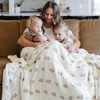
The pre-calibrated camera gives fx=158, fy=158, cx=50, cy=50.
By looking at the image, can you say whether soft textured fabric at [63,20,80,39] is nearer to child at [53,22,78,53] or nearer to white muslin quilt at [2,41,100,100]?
child at [53,22,78,53]

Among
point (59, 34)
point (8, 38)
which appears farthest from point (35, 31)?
point (8, 38)

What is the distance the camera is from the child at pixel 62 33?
6.57 ft

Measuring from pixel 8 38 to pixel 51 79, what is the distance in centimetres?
108

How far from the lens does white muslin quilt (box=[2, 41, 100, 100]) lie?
139cm

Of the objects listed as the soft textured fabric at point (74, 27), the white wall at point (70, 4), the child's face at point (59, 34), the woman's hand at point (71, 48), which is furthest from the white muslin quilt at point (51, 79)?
the white wall at point (70, 4)

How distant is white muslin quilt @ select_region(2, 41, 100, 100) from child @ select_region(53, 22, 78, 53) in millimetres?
421

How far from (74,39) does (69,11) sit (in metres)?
2.72

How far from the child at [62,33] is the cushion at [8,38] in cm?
60

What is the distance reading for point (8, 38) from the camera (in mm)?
2236

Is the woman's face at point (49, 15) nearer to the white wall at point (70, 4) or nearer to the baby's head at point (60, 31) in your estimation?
the baby's head at point (60, 31)

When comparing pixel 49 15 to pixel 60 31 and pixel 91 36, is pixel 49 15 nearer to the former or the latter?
pixel 60 31

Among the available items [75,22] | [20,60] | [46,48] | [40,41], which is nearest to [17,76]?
[20,60]

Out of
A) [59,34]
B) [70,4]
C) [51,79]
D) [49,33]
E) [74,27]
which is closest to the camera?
[51,79]

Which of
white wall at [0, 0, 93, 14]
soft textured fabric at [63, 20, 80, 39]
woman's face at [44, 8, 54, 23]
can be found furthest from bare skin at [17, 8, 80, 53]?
white wall at [0, 0, 93, 14]
